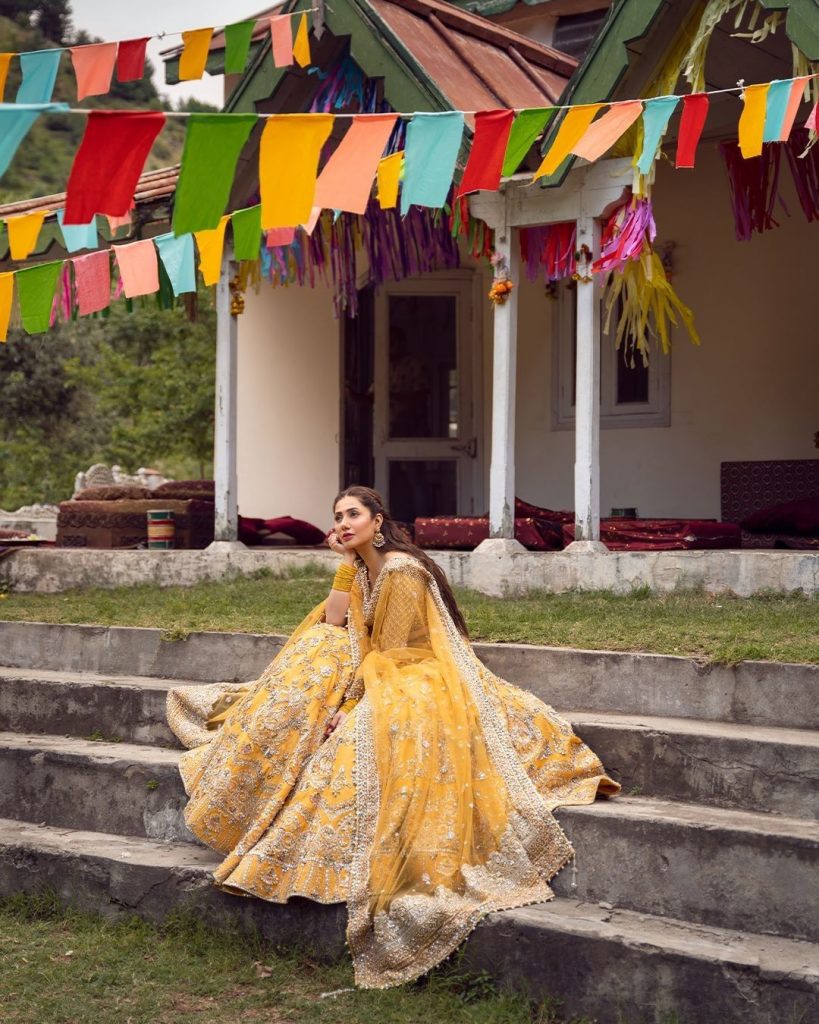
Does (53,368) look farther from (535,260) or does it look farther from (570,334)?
(535,260)

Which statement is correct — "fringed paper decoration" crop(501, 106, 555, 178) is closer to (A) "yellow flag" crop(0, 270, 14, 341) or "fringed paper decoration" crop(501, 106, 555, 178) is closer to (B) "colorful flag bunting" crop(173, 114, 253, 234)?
(B) "colorful flag bunting" crop(173, 114, 253, 234)

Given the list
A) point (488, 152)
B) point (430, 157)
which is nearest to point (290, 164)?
point (430, 157)

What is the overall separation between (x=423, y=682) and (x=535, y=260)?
4202 millimetres

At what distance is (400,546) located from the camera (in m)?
5.25

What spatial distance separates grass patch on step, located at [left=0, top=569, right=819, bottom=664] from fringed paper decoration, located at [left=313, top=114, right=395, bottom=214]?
2.23m

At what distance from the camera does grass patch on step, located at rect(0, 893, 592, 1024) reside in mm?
4125

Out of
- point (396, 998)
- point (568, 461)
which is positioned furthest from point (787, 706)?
point (568, 461)

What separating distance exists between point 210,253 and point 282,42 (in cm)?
225

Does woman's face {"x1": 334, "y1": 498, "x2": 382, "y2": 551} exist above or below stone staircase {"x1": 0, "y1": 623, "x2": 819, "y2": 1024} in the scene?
above

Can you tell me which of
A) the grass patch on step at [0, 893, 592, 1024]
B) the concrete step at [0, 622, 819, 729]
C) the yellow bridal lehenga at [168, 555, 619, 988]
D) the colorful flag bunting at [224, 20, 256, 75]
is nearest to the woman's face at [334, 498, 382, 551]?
the yellow bridal lehenga at [168, 555, 619, 988]

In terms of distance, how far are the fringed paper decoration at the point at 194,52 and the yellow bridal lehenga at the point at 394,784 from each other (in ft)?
13.6

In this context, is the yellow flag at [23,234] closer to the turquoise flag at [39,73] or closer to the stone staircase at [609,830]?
the turquoise flag at [39,73]

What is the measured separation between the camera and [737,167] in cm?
866

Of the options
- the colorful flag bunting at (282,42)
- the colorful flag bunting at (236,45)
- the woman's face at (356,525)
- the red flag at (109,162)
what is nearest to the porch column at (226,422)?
the colorful flag bunting at (282,42)
